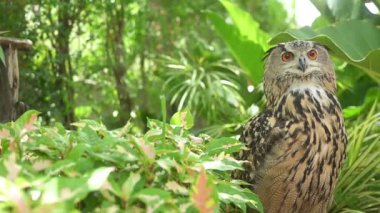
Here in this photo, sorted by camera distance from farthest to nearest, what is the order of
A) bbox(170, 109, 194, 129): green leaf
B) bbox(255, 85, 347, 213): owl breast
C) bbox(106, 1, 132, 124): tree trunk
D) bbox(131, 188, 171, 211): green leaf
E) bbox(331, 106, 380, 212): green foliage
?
bbox(106, 1, 132, 124): tree trunk, bbox(331, 106, 380, 212): green foliage, bbox(255, 85, 347, 213): owl breast, bbox(170, 109, 194, 129): green leaf, bbox(131, 188, 171, 211): green leaf

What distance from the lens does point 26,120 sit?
1.89 meters

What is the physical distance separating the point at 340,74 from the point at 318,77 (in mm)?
2129

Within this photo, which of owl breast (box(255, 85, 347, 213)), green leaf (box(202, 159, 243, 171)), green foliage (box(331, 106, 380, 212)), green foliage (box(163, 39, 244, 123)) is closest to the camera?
green leaf (box(202, 159, 243, 171))

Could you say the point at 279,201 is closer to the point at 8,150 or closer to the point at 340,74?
the point at 8,150

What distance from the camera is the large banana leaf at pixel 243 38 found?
16.9ft

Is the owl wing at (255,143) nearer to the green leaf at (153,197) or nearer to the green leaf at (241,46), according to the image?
the green leaf at (153,197)

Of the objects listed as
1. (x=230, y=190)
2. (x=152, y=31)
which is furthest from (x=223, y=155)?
(x=152, y=31)

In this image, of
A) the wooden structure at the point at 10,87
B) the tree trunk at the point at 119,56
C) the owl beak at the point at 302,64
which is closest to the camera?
the owl beak at the point at 302,64

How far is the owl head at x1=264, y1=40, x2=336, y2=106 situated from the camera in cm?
295

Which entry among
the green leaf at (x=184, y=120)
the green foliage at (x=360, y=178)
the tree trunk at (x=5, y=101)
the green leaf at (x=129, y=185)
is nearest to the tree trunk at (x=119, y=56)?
the tree trunk at (x=5, y=101)

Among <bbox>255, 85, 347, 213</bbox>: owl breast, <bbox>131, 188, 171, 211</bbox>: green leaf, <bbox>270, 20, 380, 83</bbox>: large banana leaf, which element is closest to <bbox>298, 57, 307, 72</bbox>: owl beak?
<bbox>255, 85, 347, 213</bbox>: owl breast

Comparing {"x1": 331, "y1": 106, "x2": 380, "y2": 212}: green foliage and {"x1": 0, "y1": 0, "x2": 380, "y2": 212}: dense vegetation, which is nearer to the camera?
{"x1": 0, "y1": 0, "x2": 380, "y2": 212}: dense vegetation

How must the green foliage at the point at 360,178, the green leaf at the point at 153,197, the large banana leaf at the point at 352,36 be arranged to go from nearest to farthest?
the green leaf at the point at 153,197 → the green foliage at the point at 360,178 → the large banana leaf at the point at 352,36

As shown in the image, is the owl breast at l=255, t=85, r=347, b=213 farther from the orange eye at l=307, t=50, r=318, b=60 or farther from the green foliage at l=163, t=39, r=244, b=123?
the green foliage at l=163, t=39, r=244, b=123
